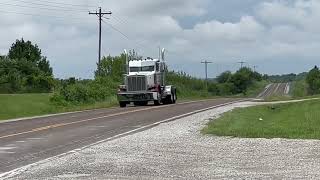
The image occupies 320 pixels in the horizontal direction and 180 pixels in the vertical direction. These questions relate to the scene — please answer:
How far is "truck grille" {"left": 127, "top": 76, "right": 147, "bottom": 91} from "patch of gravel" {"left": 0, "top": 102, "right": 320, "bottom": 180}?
28.2m

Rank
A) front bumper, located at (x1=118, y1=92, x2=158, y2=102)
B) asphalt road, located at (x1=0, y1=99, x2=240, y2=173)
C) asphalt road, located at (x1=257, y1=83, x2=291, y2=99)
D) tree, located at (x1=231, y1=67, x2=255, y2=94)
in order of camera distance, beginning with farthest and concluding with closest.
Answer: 1. tree, located at (x1=231, y1=67, x2=255, y2=94)
2. asphalt road, located at (x1=257, y1=83, x2=291, y2=99)
3. front bumper, located at (x1=118, y1=92, x2=158, y2=102)
4. asphalt road, located at (x1=0, y1=99, x2=240, y2=173)

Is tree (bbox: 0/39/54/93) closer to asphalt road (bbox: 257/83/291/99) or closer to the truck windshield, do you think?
asphalt road (bbox: 257/83/291/99)

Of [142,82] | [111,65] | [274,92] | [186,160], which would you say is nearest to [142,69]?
[142,82]

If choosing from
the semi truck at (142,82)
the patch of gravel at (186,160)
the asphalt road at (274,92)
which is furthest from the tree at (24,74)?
the patch of gravel at (186,160)

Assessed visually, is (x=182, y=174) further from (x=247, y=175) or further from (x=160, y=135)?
(x=160, y=135)

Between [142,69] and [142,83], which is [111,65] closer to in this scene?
[142,69]

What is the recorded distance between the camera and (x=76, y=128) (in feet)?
76.4

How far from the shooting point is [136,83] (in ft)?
152

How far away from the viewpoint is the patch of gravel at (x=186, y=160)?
439 inches

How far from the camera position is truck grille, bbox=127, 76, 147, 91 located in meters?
46.1

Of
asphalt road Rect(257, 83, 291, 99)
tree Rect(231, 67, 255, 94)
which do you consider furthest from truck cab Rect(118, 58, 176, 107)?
tree Rect(231, 67, 255, 94)

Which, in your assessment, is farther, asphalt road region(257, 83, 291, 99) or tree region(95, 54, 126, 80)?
asphalt road region(257, 83, 291, 99)

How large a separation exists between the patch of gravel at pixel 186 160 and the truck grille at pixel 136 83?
28164 millimetres

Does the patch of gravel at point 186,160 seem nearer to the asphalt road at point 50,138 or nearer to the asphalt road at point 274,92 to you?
the asphalt road at point 50,138
